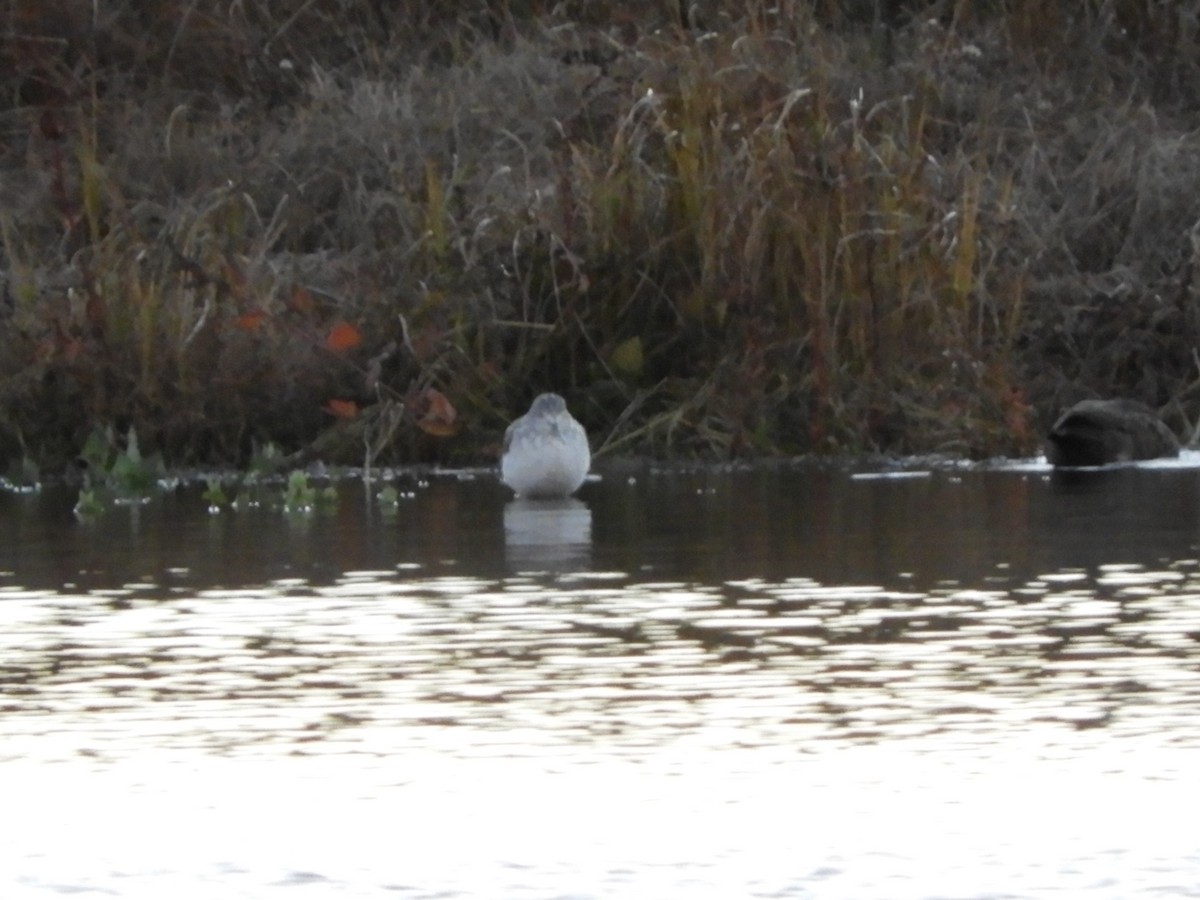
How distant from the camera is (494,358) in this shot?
13.7m

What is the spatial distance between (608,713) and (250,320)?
777cm

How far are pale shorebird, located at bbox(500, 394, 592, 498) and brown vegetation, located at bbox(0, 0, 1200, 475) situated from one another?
186cm

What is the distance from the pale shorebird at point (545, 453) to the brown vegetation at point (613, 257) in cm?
186

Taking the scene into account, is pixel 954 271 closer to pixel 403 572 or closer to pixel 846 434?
pixel 846 434

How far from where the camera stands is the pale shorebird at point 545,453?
10.9 m

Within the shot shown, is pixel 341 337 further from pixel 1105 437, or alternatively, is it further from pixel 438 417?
pixel 1105 437

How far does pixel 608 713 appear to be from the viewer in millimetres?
5551

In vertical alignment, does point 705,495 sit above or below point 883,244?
below

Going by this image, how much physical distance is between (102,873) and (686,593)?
3473 mm

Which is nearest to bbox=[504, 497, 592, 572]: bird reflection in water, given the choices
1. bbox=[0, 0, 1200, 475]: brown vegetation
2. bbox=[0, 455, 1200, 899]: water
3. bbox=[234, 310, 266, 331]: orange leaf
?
bbox=[0, 455, 1200, 899]: water

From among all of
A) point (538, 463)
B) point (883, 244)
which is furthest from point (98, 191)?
point (538, 463)

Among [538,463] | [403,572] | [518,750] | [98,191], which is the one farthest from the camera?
[98,191]

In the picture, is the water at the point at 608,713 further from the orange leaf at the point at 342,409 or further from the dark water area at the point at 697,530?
the orange leaf at the point at 342,409

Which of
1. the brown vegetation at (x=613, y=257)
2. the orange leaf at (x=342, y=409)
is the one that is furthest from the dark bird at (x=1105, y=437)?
the orange leaf at (x=342, y=409)
